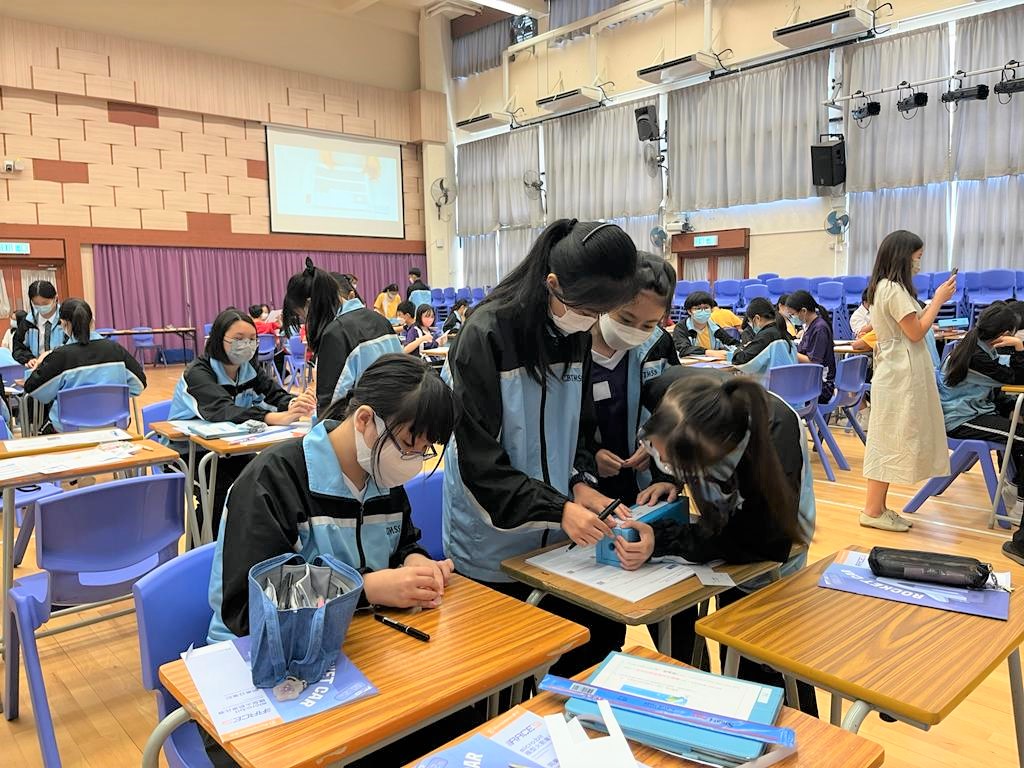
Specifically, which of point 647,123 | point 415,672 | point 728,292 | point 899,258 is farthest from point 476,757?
point 647,123

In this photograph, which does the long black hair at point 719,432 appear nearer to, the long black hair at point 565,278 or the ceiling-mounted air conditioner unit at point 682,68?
the long black hair at point 565,278

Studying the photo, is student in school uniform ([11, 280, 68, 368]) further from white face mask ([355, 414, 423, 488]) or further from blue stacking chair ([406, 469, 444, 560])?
white face mask ([355, 414, 423, 488])

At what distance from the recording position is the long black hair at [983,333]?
397cm

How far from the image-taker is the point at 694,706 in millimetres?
1058

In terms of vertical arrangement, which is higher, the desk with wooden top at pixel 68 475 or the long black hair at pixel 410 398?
the long black hair at pixel 410 398

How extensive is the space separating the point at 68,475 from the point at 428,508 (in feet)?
4.88

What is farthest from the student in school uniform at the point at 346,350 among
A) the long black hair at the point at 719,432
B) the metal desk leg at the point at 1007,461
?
the metal desk leg at the point at 1007,461

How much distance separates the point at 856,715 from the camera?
3.88 feet

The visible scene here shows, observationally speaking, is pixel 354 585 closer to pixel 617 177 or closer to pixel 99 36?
pixel 617 177

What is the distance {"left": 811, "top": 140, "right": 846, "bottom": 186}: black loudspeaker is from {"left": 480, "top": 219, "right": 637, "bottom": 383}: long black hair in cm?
1059

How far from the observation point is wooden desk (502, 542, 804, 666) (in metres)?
1.41

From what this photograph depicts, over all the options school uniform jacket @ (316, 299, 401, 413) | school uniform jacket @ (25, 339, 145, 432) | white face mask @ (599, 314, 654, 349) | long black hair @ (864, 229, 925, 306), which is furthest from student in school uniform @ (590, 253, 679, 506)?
school uniform jacket @ (25, 339, 145, 432)

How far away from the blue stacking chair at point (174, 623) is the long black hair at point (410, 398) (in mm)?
452

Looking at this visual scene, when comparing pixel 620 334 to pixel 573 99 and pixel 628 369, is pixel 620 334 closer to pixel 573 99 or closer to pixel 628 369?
pixel 628 369
